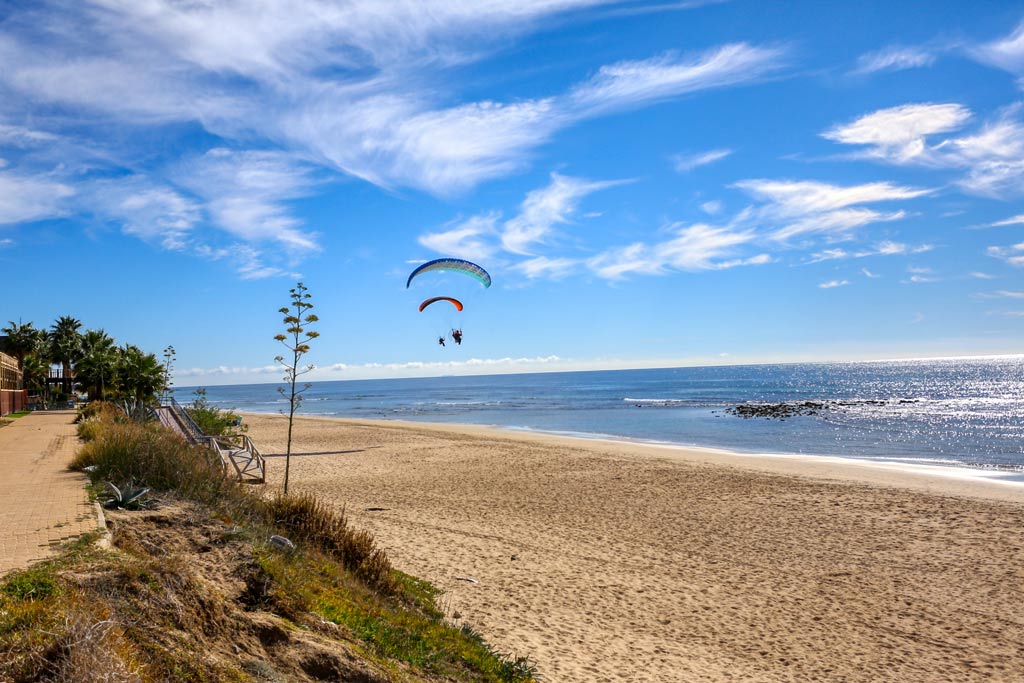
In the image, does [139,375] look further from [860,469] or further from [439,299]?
[860,469]

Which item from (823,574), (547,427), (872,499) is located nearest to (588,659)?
(823,574)

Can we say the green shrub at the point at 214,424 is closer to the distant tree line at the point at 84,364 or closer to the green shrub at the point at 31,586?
the distant tree line at the point at 84,364

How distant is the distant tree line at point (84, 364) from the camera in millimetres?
34469

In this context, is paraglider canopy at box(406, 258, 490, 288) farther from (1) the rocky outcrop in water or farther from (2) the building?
(1) the rocky outcrop in water

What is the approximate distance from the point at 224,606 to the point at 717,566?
852 cm

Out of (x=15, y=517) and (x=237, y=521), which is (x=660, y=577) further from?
(x=15, y=517)

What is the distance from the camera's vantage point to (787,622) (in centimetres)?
870

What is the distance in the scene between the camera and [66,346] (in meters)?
53.2

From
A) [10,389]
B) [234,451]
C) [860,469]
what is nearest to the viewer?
[234,451]

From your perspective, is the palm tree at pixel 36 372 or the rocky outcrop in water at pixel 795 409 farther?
the rocky outcrop in water at pixel 795 409

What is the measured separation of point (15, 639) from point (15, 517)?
4.55m

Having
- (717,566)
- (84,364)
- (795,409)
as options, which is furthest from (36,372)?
(795,409)

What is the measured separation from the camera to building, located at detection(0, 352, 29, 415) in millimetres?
34794

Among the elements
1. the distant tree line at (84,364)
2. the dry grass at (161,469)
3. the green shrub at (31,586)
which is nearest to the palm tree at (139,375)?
the distant tree line at (84,364)
